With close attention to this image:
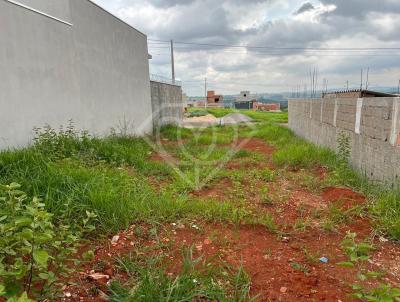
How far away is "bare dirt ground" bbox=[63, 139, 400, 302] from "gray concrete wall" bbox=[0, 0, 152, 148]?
3007mm

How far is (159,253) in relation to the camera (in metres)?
2.70

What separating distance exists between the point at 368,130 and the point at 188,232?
332cm

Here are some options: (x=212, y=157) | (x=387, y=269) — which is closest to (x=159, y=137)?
(x=212, y=157)

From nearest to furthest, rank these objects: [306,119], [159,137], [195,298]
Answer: [195,298] → [306,119] → [159,137]

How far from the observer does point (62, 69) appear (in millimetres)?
5895

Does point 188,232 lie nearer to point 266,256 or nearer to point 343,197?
point 266,256

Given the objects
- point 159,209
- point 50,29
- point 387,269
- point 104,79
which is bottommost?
point 387,269

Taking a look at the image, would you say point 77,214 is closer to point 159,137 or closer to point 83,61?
point 83,61

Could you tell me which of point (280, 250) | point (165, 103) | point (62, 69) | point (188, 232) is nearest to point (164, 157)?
point (62, 69)

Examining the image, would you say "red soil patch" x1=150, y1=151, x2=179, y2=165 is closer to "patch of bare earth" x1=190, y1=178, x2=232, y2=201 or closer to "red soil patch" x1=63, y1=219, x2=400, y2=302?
"patch of bare earth" x1=190, y1=178, x2=232, y2=201

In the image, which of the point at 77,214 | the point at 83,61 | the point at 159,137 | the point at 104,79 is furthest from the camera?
the point at 159,137

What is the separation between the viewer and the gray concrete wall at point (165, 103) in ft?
40.4

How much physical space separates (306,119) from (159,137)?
4.66m

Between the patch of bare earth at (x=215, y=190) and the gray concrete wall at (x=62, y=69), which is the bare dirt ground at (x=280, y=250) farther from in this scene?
the gray concrete wall at (x=62, y=69)
